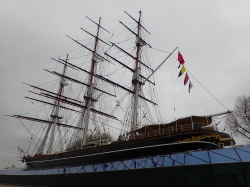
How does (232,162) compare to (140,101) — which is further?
(140,101)

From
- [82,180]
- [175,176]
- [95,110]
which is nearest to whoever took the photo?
[175,176]

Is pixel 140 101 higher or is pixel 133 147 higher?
pixel 140 101

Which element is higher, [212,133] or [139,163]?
[212,133]

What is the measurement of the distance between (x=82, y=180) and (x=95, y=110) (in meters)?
16.3

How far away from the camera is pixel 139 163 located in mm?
14578

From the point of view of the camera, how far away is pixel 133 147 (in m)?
16.4

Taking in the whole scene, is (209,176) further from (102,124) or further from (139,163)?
(102,124)

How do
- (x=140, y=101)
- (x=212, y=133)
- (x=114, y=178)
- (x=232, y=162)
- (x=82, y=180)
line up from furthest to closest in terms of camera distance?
1. (x=140, y=101)
2. (x=82, y=180)
3. (x=114, y=178)
4. (x=212, y=133)
5. (x=232, y=162)

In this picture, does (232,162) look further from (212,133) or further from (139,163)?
(139,163)

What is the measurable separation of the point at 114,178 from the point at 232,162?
889 centimetres

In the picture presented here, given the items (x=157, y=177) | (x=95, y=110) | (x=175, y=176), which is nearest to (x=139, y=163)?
(x=157, y=177)

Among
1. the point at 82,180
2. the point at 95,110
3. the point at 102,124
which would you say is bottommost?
the point at 82,180

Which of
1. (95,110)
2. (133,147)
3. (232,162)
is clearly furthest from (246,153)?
(95,110)

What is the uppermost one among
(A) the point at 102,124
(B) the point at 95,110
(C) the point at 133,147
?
(B) the point at 95,110
